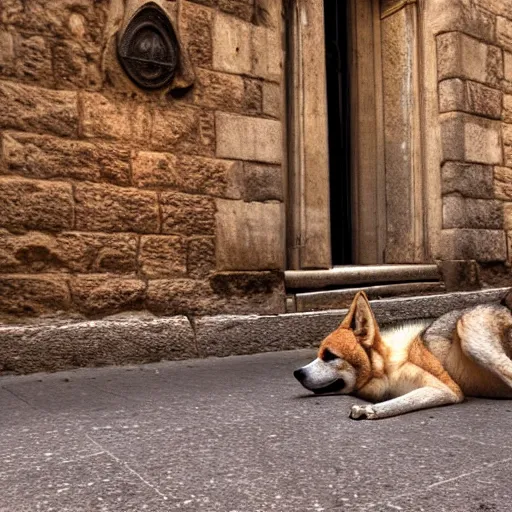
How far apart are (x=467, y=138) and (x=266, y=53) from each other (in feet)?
7.68

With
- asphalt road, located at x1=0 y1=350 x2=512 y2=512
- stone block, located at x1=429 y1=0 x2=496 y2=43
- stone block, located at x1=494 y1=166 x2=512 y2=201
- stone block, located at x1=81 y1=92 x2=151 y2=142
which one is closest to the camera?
asphalt road, located at x1=0 y1=350 x2=512 y2=512

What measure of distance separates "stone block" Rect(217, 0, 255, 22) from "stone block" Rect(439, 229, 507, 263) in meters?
2.79

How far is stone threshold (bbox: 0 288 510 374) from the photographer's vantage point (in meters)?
3.59

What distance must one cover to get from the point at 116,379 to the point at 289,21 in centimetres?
386

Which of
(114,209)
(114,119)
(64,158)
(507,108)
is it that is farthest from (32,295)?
(507,108)

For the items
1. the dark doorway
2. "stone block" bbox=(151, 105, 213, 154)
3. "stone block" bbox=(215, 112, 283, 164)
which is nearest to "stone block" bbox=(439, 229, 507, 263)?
the dark doorway

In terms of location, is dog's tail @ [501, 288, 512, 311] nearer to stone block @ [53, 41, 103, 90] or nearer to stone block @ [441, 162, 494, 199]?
stone block @ [53, 41, 103, 90]

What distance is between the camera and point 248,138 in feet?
15.1

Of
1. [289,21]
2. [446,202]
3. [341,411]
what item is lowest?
[341,411]

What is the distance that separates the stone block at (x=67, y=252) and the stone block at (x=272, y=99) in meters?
1.54

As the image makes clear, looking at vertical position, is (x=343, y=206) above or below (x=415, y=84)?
below

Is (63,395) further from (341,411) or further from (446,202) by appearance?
(446,202)

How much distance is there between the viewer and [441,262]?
5.84 meters

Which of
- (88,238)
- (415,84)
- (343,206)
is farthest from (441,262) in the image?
(88,238)
